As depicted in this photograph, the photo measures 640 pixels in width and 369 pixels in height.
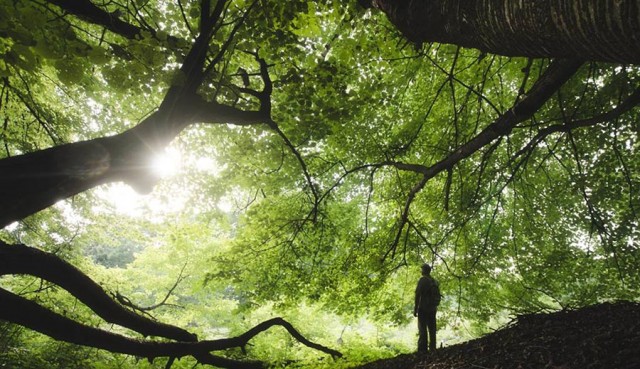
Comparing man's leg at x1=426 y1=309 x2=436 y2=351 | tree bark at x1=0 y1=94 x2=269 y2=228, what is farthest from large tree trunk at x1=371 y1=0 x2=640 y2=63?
man's leg at x1=426 y1=309 x2=436 y2=351

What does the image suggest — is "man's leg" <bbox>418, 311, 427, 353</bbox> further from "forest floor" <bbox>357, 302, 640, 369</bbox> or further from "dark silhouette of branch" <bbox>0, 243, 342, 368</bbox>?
"dark silhouette of branch" <bbox>0, 243, 342, 368</bbox>

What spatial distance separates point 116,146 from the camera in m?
3.10

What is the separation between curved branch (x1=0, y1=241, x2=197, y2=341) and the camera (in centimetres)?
279

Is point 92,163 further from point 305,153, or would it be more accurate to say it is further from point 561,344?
point 305,153

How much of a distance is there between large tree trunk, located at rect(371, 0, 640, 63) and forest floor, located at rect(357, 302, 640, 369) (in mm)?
2453

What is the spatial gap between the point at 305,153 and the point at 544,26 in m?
8.76

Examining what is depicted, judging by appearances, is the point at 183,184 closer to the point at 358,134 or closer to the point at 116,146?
the point at 358,134

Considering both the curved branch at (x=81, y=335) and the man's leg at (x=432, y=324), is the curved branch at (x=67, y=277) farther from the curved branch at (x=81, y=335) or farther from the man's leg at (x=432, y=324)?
the man's leg at (x=432, y=324)

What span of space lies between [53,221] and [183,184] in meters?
3.92

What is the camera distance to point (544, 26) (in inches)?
41.5

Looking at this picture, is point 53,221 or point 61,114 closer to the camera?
point 61,114

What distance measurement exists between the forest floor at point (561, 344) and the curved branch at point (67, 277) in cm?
354

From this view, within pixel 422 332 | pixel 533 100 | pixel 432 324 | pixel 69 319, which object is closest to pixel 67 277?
pixel 69 319

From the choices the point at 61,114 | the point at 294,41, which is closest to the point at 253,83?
the point at 294,41
